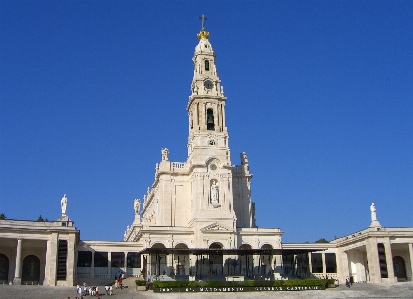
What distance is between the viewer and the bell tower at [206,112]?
73.0 meters

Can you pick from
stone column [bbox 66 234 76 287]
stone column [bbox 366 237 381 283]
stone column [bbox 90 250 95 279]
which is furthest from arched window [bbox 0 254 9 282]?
stone column [bbox 366 237 381 283]

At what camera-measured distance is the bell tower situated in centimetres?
7300

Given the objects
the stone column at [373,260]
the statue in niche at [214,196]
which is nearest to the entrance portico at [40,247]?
the statue in niche at [214,196]

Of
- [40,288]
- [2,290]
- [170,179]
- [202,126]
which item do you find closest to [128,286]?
[40,288]

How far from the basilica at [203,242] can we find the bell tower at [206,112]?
132mm

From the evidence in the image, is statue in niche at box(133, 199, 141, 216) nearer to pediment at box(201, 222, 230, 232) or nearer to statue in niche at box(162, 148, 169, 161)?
statue in niche at box(162, 148, 169, 161)

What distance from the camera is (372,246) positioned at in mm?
63969

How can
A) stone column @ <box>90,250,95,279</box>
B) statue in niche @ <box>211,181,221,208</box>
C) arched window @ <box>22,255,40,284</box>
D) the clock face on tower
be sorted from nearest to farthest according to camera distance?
arched window @ <box>22,255,40,284</box> < stone column @ <box>90,250,95,279</box> < statue in niche @ <box>211,181,221,208</box> < the clock face on tower

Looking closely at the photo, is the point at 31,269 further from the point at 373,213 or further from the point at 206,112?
the point at 373,213

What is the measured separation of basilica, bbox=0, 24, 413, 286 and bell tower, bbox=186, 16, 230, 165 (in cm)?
13

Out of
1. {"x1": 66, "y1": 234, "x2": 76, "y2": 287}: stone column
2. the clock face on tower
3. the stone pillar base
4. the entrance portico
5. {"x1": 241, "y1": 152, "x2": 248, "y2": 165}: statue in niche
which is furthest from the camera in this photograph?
{"x1": 241, "y1": 152, "x2": 248, "y2": 165}: statue in niche

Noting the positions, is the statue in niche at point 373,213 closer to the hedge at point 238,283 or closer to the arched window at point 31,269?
the hedge at point 238,283

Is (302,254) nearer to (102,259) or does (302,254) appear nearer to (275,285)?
(275,285)

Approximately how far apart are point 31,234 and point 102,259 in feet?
33.7
